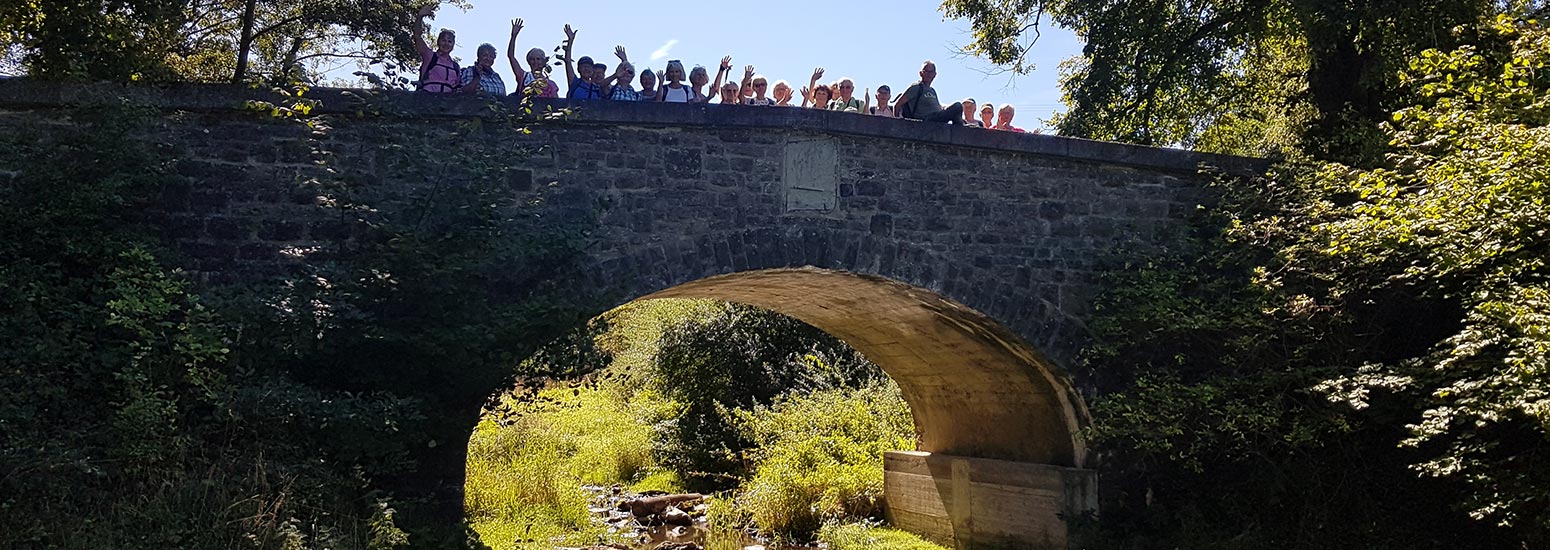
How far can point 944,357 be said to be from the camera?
10.5m

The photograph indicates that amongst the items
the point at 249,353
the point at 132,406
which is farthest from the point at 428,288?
the point at 132,406

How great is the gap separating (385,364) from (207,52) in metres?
5.69

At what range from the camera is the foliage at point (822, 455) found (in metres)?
12.2

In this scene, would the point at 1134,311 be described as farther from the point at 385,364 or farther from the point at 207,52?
A: the point at 207,52

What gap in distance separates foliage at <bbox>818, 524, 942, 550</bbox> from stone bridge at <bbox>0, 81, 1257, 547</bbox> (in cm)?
64

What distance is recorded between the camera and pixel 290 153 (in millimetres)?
7441

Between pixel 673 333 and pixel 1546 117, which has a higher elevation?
pixel 1546 117

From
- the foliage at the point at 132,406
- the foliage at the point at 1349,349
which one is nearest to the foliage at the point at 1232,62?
the foliage at the point at 1349,349

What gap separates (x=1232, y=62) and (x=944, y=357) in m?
5.11

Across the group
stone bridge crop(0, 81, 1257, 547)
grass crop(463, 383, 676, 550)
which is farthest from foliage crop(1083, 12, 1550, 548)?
grass crop(463, 383, 676, 550)

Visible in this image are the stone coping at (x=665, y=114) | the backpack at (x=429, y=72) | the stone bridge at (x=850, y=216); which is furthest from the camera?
the backpack at (x=429, y=72)

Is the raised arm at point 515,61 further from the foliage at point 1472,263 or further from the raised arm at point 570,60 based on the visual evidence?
the foliage at point 1472,263

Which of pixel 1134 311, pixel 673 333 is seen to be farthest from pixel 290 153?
pixel 673 333

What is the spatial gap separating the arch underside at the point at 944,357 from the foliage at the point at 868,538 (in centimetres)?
93
